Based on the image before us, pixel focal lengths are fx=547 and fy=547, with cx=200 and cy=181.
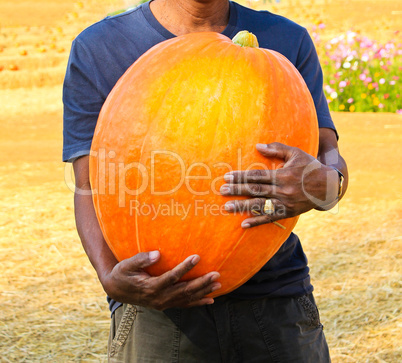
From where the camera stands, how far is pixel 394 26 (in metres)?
17.7

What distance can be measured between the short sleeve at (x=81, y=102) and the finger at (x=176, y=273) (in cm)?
62

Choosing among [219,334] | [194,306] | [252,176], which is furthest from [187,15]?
[219,334]

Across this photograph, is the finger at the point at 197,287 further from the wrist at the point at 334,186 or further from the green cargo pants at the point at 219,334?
the wrist at the point at 334,186

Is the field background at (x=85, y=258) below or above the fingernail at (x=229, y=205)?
below

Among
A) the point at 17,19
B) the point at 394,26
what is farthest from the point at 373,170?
the point at 17,19

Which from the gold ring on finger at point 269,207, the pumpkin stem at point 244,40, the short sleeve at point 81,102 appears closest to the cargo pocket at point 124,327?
the short sleeve at point 81,102

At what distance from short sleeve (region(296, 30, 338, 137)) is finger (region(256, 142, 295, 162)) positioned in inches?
23.7

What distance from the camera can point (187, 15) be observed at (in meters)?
2.08

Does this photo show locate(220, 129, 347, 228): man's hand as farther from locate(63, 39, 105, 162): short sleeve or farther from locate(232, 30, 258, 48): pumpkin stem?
locate(63, 39, 105, 162): short sleeve

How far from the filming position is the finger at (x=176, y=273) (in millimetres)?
1649

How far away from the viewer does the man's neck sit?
6.77ft

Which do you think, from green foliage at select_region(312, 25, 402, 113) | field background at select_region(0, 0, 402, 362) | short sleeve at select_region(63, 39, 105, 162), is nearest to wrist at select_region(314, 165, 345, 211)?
short sleeve at select_region(63, 39, 105, 162)

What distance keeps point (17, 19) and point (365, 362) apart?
19825 millimetres

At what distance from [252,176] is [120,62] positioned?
0.76 meters
